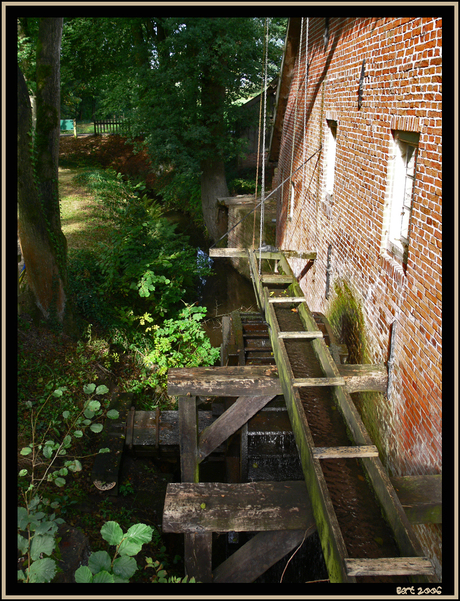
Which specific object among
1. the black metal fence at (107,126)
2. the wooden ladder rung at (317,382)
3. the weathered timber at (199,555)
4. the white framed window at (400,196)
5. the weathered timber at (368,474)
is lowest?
the weathered timber at (199,555)

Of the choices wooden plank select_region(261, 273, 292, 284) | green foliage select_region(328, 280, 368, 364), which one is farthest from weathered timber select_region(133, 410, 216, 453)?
green foliage select_region(328, 280, 368, 364)

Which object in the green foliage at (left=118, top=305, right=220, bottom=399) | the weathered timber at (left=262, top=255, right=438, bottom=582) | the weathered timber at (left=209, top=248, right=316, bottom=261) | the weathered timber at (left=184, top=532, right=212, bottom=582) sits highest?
the weathered timber at (left=209, top=248, right=316, bottom=261)

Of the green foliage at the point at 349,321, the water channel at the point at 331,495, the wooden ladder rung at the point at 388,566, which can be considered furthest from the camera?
the green foliage at the point at 349,321

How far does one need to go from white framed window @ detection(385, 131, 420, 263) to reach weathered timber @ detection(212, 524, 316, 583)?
2.72m

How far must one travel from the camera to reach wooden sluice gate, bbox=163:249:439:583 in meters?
2.74

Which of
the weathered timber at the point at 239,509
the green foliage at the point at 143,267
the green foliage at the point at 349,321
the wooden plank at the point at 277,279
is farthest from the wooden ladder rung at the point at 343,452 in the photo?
the green foliage at the point at 143,267

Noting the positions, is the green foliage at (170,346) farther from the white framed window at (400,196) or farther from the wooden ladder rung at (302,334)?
the white framed window at (400,196)

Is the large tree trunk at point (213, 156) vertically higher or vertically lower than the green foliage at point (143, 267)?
higher

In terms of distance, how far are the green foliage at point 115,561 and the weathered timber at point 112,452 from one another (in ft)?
10.3

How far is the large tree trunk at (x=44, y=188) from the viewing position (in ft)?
23.8

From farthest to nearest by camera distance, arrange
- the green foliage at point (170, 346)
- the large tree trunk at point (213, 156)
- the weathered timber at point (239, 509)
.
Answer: the large tree trunk at point (213, 156) < the green foliage at point (170, 346) < the weathered timber at point (239, 509)

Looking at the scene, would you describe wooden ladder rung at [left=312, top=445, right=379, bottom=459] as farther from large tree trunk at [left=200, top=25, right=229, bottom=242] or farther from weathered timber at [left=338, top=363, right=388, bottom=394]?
Result: large tree trunk at [left=200, top=25, right=229, bottom=242]

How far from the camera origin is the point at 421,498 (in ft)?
10.5
